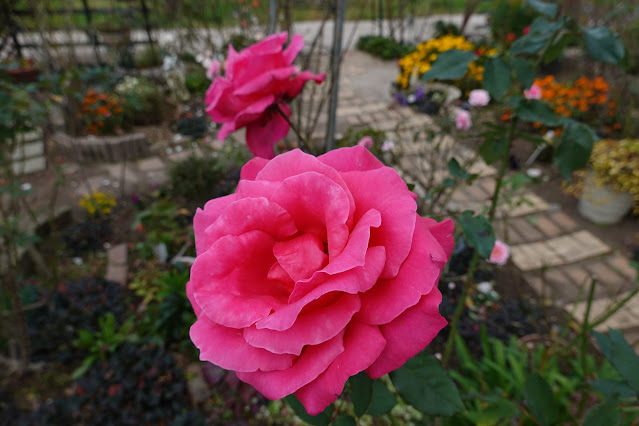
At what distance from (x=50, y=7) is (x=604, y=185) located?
5.21 meters

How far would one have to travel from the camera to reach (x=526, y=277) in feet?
9.78

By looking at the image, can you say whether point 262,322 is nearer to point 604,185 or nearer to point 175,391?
point 175,391

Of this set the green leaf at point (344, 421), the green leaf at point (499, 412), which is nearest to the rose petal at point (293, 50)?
the green leaf at point (344, 421)

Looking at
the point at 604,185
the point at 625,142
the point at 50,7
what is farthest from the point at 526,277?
the point at 50,7

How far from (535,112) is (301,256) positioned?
691 mm

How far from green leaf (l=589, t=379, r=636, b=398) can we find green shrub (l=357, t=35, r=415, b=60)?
8280 millimetres

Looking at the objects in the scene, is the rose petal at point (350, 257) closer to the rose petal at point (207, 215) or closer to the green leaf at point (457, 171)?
the rose petal at point (207, 215)

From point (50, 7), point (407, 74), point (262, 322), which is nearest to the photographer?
point (262, 322)

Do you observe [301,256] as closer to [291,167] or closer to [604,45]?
[291,167]

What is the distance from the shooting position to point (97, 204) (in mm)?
3498

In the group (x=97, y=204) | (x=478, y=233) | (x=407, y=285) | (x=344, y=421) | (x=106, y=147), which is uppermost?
(x=407, y=285)

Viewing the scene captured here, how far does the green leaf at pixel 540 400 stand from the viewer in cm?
80

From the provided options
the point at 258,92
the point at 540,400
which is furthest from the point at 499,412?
the point at 258,92

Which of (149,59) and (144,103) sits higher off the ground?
(149,59)
